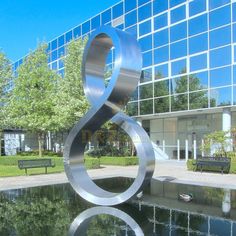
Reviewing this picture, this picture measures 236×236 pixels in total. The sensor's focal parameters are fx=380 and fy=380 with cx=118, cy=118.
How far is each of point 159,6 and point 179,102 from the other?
8473mm

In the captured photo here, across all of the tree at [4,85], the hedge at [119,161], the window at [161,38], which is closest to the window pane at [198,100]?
the window at [161,38]

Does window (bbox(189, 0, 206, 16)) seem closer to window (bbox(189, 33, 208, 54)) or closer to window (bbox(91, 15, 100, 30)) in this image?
window (bbox(189, 33, 208, 54))

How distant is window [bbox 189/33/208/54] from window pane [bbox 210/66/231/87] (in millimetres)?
2073

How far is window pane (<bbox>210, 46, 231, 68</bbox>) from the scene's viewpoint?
25922mm

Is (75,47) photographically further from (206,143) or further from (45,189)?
(45,189)

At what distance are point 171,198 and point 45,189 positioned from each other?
4945 millimetres

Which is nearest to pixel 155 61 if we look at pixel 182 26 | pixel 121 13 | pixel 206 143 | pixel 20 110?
pixel 182 26

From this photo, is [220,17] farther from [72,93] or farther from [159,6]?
[72,93]

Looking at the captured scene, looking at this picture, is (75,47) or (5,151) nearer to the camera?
(75,47)

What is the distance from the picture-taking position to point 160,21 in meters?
31.2

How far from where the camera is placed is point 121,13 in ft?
114

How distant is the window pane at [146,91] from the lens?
1255 inches

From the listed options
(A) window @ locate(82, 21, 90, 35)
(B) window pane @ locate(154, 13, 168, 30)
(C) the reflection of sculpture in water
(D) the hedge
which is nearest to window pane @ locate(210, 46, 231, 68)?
(B) window pane @ locate(154, 13, 168, 30)

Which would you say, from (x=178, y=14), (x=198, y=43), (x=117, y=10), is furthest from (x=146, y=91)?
(x=117, y=10)
